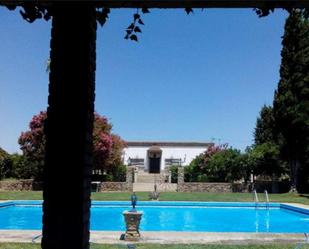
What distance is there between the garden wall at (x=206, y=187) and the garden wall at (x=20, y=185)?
9940 mm

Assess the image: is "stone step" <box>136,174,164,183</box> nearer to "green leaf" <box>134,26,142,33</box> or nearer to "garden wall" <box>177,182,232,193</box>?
"garden wall" <box>177,182,232,193</box>

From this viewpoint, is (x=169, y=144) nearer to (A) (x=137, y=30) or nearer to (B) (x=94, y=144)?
(B) (x=94, y=144)

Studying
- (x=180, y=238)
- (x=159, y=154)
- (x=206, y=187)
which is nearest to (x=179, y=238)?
(x=180, y=238)

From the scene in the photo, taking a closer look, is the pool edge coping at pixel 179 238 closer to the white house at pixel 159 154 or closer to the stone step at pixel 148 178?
the stone step at pixel 148 178

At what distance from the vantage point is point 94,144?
28875mm

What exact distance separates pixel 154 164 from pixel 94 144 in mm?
24929

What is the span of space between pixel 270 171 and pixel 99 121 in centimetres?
1256

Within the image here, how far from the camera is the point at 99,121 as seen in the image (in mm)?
30812

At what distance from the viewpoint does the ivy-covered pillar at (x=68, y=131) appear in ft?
10.4

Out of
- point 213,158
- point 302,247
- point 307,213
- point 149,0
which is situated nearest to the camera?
point 149,0

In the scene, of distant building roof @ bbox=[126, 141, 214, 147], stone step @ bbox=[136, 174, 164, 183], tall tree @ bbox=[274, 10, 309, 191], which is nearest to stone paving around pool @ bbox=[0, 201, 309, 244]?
tall tree @ bbox=[274, 10, 309, 191]

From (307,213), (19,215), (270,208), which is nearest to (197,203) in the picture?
(270,208)

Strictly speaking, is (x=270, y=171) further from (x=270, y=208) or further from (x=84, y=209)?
(x=84, y=209)

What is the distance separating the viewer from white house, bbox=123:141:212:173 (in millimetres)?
52812
